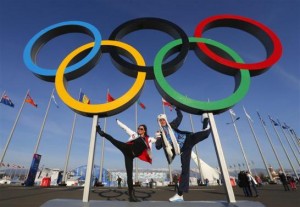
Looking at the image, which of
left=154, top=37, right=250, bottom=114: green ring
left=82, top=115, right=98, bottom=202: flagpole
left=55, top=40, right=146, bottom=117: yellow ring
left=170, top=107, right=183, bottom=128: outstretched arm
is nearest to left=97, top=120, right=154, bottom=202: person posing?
left=82, top=115, right=98, bottom=202: flagpole

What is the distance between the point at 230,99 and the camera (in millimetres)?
5762

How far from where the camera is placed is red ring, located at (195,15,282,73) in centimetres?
634

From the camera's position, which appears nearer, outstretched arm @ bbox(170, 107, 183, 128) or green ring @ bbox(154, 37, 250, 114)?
green ring @ bbox(154, 37, 250, 114)

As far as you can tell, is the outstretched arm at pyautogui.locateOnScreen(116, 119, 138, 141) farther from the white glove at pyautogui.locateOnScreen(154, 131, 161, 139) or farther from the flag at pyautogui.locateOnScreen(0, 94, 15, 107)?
the flag at pyautogui.locateOnScreen(0, 94, 15, 107)

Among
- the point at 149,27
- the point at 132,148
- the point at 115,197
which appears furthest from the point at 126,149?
the point at 115,197

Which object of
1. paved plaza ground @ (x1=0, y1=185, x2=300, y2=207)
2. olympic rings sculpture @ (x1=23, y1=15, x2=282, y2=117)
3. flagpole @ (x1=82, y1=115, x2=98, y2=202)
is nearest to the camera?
flagpole @ (x1=82, y1=115, x2=98, y2=202)

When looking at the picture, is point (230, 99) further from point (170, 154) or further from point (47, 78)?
point (47, 78)

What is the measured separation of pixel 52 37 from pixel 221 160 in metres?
6.67

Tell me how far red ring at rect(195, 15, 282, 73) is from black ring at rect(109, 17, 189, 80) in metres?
0.58

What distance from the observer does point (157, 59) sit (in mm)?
6395

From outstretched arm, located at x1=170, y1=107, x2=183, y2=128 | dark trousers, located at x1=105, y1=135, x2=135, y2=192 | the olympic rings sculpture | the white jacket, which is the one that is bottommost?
dark trousers, located at x1=105, y1=135, x2=135, y2=192

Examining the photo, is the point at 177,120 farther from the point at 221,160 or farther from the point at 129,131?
the point at 221,160

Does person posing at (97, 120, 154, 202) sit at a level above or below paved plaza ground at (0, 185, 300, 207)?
above

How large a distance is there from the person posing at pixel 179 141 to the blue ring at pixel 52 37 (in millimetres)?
2794
